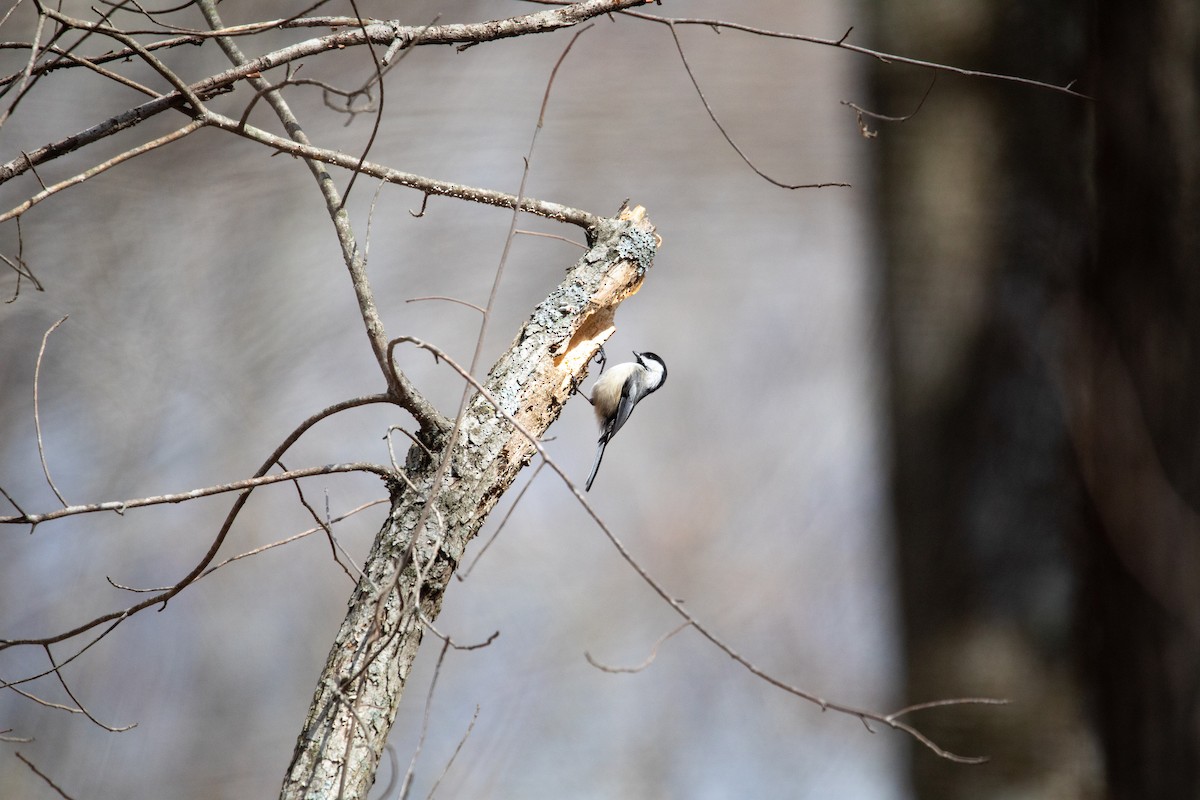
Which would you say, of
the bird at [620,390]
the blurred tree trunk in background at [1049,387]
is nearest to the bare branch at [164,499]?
the blurred tree trunk in background at [1049,387]

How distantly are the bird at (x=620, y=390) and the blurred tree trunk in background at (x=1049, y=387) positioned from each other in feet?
3.81

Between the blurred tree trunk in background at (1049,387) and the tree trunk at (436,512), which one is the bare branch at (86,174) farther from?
the blurred tree trunk in background at (1049,387)

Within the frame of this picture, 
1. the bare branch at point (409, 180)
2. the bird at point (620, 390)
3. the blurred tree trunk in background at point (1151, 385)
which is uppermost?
the bird at point (620, 390)

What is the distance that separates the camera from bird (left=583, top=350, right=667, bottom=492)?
176 centimetres

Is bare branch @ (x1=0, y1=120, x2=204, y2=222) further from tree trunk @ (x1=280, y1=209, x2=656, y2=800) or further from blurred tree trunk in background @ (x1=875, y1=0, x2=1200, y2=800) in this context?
blurred tree trunk in background @ (x1=875, y1=0, x2=1200, y2=800)

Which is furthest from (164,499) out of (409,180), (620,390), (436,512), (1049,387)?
(620,390)

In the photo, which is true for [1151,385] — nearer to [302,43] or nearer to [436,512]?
[436,512]

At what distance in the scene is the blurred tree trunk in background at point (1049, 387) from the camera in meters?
0.36

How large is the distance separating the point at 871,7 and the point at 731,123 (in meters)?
2.09

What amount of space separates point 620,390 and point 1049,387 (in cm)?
138

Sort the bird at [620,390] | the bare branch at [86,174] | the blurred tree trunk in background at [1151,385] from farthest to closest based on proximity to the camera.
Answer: the bird at [620,390] → the bare branch at [86,174] → the blurred tree trunk in background at [1151,385]

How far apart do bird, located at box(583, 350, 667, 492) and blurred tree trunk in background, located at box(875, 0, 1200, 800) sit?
→ 116 cm

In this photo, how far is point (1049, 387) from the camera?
47 cm

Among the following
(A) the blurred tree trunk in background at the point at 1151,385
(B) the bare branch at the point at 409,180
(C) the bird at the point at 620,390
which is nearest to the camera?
(A) the blurred tree trunk in background at the point at 1151,385
